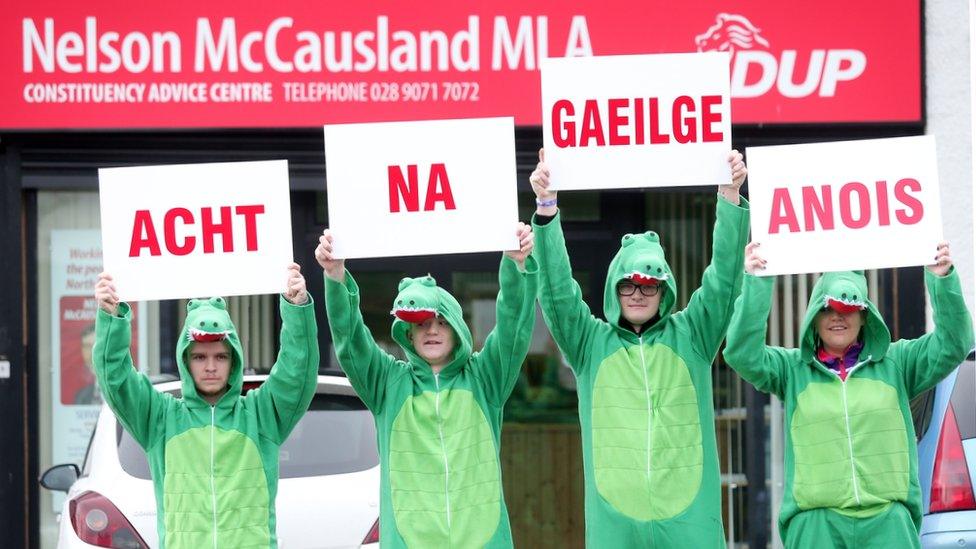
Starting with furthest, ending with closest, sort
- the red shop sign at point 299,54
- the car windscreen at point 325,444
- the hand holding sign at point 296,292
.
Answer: the red shop sign at point 299,54 < the car windscreen at point 325,444 < the hand holding sign at point 296,292

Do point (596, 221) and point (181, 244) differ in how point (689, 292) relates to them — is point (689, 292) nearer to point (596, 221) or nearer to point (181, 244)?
point (596, 221)

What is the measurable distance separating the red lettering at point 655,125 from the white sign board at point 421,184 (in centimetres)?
55

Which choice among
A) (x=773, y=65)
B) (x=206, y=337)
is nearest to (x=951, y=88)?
(x=773, y=65)

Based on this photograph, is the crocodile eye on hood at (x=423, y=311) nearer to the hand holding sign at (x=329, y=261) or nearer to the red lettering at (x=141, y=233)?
the hand holding sign at (x=329, y=261)

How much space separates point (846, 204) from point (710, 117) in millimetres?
596

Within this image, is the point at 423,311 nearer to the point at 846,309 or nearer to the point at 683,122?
the point at 683,122

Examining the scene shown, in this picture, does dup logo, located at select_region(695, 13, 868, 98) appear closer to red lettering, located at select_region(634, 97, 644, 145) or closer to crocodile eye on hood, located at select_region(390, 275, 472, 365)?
red lettering, located at select_region(634, 97, 644, 145)

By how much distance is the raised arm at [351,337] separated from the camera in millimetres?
5629

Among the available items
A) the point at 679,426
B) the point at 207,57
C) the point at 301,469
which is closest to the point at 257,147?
the point at 207,57

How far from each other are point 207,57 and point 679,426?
5.48 metres

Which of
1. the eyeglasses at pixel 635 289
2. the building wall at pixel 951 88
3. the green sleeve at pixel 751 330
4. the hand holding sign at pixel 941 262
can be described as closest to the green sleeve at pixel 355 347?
the eyeglasses at pixel 635 289

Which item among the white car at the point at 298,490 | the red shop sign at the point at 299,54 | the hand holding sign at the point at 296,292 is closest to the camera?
the hand holding sign at the point at 296,292

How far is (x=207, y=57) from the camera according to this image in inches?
402

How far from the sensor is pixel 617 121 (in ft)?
19.6
